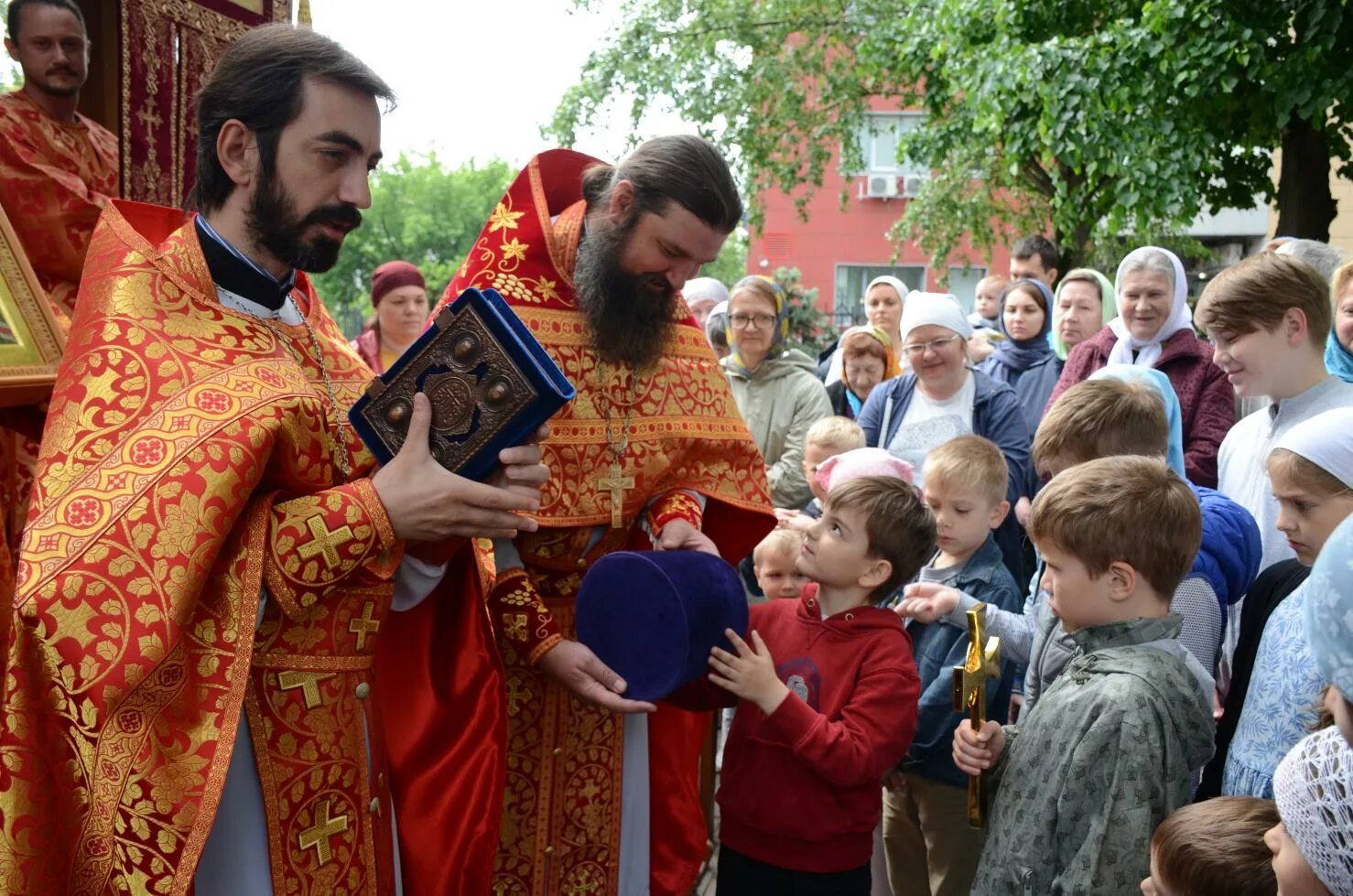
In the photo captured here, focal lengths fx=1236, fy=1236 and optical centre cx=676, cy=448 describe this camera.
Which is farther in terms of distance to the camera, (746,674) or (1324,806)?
(746,674)

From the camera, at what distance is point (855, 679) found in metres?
2.95

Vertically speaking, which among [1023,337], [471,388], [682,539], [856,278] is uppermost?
[856,278]

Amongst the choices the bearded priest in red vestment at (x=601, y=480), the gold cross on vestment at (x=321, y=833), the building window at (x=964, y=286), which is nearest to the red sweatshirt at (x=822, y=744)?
the bearded priest in red vestment at (x=601, y=480)

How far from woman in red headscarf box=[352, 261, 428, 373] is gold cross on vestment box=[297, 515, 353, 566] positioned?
17.1ft

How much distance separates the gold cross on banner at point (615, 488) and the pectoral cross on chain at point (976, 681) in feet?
2.83

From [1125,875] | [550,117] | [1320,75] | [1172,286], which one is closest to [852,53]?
[550,117]

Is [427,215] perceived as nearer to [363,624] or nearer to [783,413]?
[783,413]

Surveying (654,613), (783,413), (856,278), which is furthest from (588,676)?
(856,278)

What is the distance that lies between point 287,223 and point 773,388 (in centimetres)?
394

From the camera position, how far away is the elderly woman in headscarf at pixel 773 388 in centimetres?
571

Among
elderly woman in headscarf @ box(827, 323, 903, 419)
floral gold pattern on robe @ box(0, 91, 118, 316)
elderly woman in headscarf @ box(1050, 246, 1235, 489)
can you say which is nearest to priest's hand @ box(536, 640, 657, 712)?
floral gold pattern on robe @ box(0, 91, 118, 316)

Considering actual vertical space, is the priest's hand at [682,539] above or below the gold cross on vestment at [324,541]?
below

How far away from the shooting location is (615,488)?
2.93 meters

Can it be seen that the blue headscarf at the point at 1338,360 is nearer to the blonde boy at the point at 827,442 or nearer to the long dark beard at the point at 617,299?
the blonde boy at the point at 827,442
